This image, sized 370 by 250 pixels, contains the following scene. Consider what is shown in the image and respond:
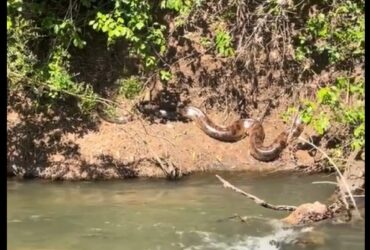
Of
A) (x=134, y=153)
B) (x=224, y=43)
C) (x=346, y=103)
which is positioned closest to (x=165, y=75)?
(x=224, y=43)

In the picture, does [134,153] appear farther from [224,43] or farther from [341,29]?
[341,29]

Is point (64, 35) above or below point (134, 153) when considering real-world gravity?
above

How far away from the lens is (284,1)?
33.4 ft

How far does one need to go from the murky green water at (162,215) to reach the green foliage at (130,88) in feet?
6.99

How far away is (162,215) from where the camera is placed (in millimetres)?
8234

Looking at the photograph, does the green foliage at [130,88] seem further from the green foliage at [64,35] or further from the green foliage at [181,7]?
the green foliage at [181,7]

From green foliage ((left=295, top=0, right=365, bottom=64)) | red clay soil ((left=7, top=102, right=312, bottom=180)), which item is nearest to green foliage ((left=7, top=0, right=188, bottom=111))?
red clay soil ((left=7, top=102, right=312, bottom=180))

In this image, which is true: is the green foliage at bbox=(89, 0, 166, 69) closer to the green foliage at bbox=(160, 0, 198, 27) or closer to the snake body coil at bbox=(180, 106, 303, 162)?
the green foliage at bbox=(160, 0, 198, 27)

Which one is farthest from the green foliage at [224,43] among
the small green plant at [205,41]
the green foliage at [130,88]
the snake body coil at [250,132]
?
the green foliage at [130,88]

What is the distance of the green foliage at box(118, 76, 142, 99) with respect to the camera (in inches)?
443

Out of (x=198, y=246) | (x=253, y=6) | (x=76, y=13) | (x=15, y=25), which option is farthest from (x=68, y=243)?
(x=253, y=6)

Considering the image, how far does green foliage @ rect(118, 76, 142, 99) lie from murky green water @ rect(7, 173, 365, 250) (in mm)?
2131

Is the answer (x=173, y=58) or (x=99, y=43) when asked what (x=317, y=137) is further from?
(x=99, y=43)

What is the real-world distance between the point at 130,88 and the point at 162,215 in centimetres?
361
